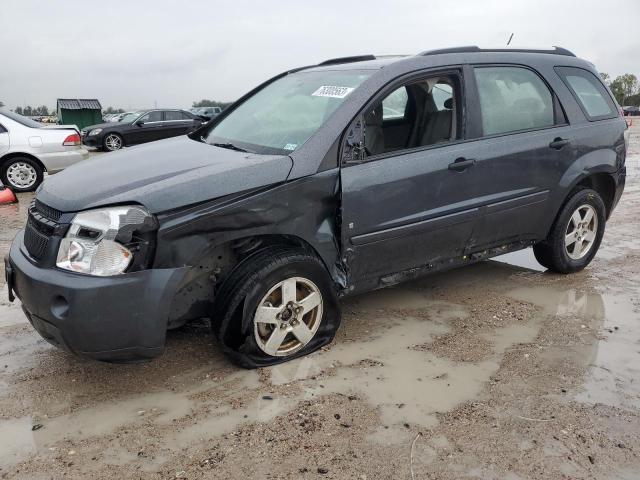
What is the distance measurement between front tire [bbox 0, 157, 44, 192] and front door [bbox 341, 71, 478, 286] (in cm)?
731

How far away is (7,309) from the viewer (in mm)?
4117

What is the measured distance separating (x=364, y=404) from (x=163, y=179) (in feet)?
5.08

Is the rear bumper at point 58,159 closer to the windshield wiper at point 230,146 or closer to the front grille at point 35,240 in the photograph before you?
the windshield wiper at point 230,146

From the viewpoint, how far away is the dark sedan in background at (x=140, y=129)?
18.1m

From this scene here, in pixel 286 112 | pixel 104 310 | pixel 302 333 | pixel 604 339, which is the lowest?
pixel 604 339

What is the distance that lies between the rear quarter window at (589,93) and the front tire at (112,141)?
1585 centimetres

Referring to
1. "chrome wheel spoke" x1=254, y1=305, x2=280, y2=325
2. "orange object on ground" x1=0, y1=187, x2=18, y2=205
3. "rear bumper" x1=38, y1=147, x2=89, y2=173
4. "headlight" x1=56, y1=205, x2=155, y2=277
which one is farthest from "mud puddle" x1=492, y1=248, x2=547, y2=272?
"rear bumper" x1=38, y1=147, x2=89, y2=173

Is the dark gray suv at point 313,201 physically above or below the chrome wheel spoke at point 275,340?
above

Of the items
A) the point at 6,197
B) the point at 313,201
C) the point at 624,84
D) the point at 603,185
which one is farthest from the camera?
the point at 624,84

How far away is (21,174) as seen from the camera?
365 inches

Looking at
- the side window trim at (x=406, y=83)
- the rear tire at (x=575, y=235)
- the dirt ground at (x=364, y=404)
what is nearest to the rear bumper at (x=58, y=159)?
the dirt ground at (x=364, y=404)

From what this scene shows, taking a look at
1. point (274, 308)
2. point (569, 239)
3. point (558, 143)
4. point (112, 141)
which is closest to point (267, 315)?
point (274, 308)

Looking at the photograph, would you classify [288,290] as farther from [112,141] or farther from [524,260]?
[112,141]

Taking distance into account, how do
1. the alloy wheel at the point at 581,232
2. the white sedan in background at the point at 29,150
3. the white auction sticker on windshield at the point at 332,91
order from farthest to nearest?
the white sedan in background at the point at 29,150 → the alloy wheel at the point at 581,232 → the white auction sticker on windshield at the point at 332,91
